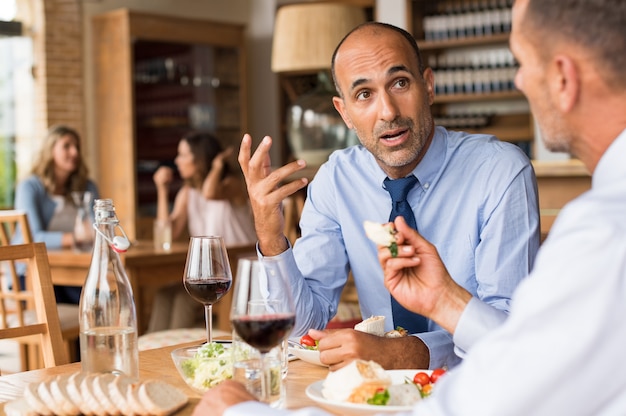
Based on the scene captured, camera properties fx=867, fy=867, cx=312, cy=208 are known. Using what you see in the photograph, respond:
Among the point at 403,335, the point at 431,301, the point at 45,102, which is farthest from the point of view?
the point at 45,102

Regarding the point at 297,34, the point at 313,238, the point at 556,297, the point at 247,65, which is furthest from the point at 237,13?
the point at 556,297

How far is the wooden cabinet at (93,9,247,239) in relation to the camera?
6.69 m

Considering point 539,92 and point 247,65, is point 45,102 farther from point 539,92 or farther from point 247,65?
point 539,92

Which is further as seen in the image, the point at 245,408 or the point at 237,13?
the point at 237,13

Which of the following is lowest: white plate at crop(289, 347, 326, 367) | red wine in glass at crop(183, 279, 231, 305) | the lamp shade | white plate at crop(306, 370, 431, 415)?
white plate at crop(289, 347, 326, 367)

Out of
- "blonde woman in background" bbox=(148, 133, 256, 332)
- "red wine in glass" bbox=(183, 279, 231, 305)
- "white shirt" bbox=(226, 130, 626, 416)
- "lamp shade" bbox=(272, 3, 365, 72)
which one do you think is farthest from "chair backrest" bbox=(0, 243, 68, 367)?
"blonde woman in background" bbox=(148, 133, 256, 332)

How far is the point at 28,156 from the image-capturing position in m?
6.42

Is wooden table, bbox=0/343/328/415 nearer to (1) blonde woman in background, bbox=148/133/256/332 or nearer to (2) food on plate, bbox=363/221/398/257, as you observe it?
(2) food on plate, bbox=363/221/398/257

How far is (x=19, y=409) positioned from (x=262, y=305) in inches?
16.2

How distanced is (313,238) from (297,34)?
8.48 ft

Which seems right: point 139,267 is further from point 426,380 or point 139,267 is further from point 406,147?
point 426,380

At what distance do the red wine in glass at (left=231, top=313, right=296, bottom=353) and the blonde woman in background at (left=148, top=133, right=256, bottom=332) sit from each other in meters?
3.82

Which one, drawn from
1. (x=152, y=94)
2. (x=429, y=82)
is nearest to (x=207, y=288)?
(x=429, y=82)

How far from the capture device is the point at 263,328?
122 cm
